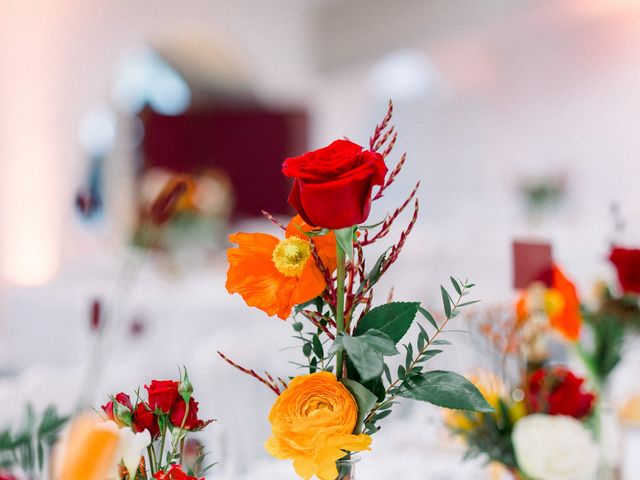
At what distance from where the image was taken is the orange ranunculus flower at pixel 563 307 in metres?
0.97

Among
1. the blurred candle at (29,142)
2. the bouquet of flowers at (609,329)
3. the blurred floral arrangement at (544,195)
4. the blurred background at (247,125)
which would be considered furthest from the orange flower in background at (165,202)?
the blurred floral arrangement at (544,195)

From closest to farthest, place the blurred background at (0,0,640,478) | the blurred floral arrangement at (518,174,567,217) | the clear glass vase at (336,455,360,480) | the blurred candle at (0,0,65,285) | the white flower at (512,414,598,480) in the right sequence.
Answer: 1. the clear glass vase at (336,455,360,480)
2. the white flower at (512,414,598,480)
3. the blurred background at (0,0,640,478)
4. the blurred candle at (0,0,65,285)
5. the blurred floral arrangement at (518,174,567,217)

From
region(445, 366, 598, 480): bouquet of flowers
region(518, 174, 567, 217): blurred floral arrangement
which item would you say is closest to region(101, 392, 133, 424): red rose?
region(445, 366, 598, 480): bouquet of flowers

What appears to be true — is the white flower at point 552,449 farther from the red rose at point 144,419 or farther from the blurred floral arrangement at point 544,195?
the blurred floral arrangement at point 544,195

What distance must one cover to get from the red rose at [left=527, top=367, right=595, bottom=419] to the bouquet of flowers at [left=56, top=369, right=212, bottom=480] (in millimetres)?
475

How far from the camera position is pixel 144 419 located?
517 mm

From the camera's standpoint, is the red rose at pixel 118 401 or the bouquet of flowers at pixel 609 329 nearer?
the red rose at pixel 118 401

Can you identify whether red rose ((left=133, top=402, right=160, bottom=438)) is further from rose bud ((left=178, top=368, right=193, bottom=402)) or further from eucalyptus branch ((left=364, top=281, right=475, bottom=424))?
eucalyptus branch ((left=364, top=281, right=475, bottom=424))

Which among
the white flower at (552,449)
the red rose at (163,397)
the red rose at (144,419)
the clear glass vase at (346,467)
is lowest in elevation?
the white flower at (552,449)

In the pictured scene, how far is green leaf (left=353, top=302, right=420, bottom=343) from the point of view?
55 centimetres

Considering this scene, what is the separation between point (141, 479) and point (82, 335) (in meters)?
2.81

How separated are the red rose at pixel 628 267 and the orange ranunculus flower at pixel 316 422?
56 cm

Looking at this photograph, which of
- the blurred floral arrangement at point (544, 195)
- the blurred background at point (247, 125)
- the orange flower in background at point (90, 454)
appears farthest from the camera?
the blurred floral arrangement at point (544, 195)

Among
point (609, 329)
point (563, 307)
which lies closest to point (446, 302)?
point (563, 307)
